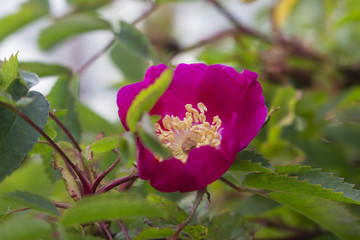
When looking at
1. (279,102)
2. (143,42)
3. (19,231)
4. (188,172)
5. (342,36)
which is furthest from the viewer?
(342,36)

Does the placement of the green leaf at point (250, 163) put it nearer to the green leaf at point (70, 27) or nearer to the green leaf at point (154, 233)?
the green leaf at point (154, 233)

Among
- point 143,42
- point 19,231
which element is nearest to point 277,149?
point 143,42

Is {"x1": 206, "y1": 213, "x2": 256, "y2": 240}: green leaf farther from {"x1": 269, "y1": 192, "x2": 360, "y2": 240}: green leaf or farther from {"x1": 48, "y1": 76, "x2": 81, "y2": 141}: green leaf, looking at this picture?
{"x1": 48, "y1": 76, "x2": 81, "y2": 141}: green leaf

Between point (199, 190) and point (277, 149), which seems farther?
point (277, 149)

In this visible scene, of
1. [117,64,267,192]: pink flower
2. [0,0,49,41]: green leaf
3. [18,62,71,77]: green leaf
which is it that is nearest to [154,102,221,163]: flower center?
[117,64,267,192]: pink flower

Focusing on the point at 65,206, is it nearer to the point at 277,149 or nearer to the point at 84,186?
the point at 84,186

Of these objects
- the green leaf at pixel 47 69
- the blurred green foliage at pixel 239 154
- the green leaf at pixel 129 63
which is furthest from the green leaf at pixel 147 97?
the green leaf at pixel 129 63

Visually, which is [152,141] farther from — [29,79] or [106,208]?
[29,79]

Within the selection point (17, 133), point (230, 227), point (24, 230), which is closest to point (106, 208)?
point (24, 230)
